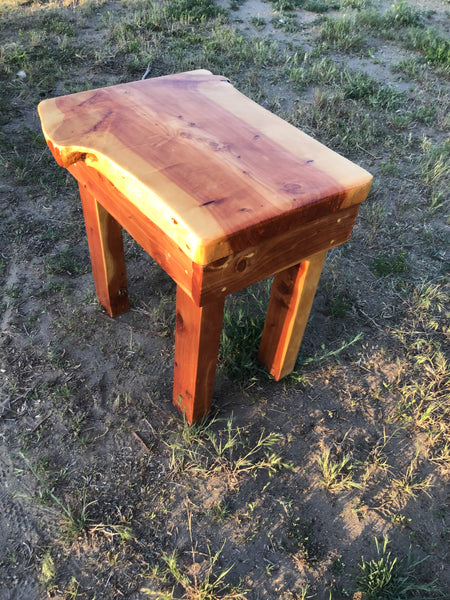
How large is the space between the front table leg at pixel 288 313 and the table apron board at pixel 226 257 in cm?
13

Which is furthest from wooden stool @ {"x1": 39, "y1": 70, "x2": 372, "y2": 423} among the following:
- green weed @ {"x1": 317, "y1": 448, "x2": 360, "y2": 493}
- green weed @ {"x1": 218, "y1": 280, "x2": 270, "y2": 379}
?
green weed @ {"x1": 317, "y1": 448, "x2": 360, "y2": 493}

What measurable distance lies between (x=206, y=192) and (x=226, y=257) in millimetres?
198

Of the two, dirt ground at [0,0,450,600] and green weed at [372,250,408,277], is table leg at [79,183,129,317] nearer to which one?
dirt ground at [0,0,450,600]

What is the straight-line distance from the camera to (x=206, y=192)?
4.61 feet

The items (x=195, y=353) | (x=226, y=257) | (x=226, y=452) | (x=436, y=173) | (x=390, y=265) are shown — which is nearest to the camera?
(x=226, y=257)

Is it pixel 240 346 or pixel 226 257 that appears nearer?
pixel 226 257

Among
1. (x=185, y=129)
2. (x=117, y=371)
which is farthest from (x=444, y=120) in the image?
(x=117, y=371)

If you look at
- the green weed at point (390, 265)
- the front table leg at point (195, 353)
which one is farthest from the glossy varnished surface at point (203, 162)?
the green weed at point (390, 265)

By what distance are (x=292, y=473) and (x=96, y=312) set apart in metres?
1.23

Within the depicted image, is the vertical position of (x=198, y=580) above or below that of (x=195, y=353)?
below

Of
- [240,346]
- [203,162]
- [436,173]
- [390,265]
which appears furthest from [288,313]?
[436,173]

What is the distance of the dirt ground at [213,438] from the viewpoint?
65.4 inches

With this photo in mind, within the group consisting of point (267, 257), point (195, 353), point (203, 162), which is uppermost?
point (203, 162)

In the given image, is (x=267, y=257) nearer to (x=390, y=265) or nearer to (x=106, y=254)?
(x=106, y=254)
